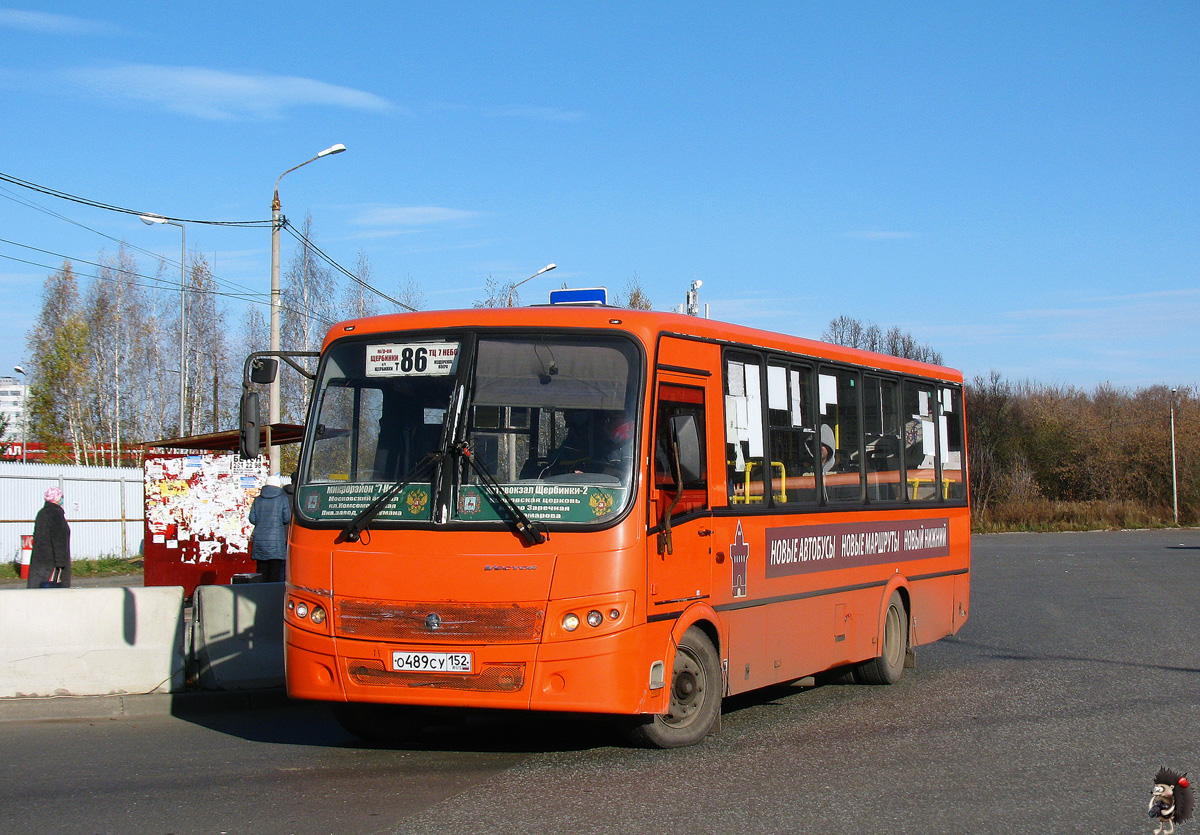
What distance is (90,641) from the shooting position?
10.1 metres

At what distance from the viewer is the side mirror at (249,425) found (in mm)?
8641

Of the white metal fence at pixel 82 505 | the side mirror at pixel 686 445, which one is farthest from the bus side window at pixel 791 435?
the white metal fence at pixel 82 505

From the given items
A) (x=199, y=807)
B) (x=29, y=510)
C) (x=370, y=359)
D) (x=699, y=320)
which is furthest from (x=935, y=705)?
(x=29, y=510)

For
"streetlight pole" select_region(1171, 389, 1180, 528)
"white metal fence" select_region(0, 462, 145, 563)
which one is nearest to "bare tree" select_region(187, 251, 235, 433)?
"white metal fence" select_region(0, 462, 145, 563)

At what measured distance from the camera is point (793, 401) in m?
10.1

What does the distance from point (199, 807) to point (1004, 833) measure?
162 inches

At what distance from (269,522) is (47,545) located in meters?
2.48

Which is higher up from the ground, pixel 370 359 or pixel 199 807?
pixel 370 359

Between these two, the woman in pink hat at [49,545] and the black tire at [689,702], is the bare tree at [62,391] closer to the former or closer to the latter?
the woman in pink hat at [49,545]

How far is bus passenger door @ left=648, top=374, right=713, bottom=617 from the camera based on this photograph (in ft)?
25.9

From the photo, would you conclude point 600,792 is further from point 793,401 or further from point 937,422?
point 937,422

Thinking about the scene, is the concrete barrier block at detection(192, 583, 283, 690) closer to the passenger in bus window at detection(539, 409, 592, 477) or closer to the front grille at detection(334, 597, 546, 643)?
the front grille at detection(334, 597, 546, 643)

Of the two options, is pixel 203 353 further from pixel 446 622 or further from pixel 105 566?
pixel 446 622

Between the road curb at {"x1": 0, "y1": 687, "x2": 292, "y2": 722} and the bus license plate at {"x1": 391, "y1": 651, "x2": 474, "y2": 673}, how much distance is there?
10.9 ft
